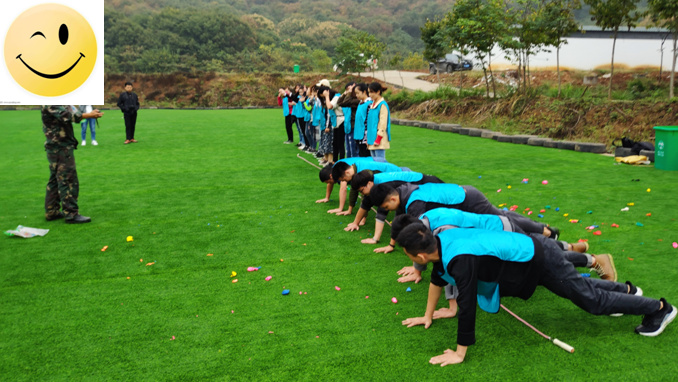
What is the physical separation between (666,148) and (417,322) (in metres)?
7.16

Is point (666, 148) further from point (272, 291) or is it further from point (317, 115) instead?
point (272, 291)

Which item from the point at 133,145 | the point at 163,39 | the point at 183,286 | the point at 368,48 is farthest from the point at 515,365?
the point at 163,39

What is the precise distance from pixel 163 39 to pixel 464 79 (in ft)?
131

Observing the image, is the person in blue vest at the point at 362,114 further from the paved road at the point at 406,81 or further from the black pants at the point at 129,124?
the paved road at the point at 406,81

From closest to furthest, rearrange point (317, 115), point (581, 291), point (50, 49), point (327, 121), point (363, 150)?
point (581, 291), point (50, 49), point (363, 150), point (327, 121), point (317, 115)

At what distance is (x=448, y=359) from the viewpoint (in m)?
3.00

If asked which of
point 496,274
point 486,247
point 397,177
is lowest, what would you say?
point 496,274

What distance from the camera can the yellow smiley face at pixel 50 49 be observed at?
3.62m

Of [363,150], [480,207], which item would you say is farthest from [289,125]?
[480,207]

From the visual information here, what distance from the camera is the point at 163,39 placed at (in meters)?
56.0

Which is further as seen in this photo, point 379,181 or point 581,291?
point 379,181

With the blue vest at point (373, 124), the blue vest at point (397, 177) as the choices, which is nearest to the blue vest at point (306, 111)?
the blue vest at point (373, 124)

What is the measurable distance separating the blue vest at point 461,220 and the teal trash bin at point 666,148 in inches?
→ 251

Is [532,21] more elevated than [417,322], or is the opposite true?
[532,21]
